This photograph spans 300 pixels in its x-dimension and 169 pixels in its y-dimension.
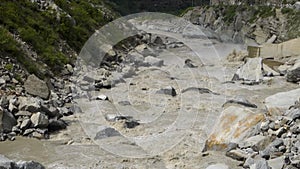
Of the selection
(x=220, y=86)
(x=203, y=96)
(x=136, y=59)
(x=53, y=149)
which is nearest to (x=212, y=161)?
(x=53, y=149)

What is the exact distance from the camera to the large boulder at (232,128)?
13680 millimetres

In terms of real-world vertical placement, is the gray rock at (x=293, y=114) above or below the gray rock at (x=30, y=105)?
below

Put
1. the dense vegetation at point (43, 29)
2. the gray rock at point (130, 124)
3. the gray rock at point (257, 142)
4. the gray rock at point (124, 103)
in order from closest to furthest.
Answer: the gray rock at point (257, 142) < the gray rock at point (130, 124) < the gray rock at point (124, 103) < the dense vegetation at point (43, 29)

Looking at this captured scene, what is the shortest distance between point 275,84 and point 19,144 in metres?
17.9

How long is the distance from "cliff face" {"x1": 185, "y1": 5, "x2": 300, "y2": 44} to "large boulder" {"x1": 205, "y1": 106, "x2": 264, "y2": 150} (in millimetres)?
44432

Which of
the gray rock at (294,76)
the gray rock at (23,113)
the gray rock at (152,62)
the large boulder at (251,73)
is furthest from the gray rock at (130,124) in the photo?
the gray rock at (152,62)

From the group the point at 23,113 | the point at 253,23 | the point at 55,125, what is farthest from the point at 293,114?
the point at 253,23

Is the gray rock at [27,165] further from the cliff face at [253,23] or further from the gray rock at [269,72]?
the cliff face at [253,23]

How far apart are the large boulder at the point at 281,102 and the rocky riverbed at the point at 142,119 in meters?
0.04

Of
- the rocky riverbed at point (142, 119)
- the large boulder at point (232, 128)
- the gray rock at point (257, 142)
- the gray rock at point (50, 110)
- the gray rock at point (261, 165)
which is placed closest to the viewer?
the gray rock at point (261, 165)

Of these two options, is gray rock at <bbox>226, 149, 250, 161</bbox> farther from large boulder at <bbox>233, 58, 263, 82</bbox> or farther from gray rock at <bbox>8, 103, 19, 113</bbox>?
large boulder at <bbox>233, 58, 263, 82</bbox>

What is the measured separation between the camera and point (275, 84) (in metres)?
27.1

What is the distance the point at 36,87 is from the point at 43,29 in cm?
757

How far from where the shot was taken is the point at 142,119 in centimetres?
1786
